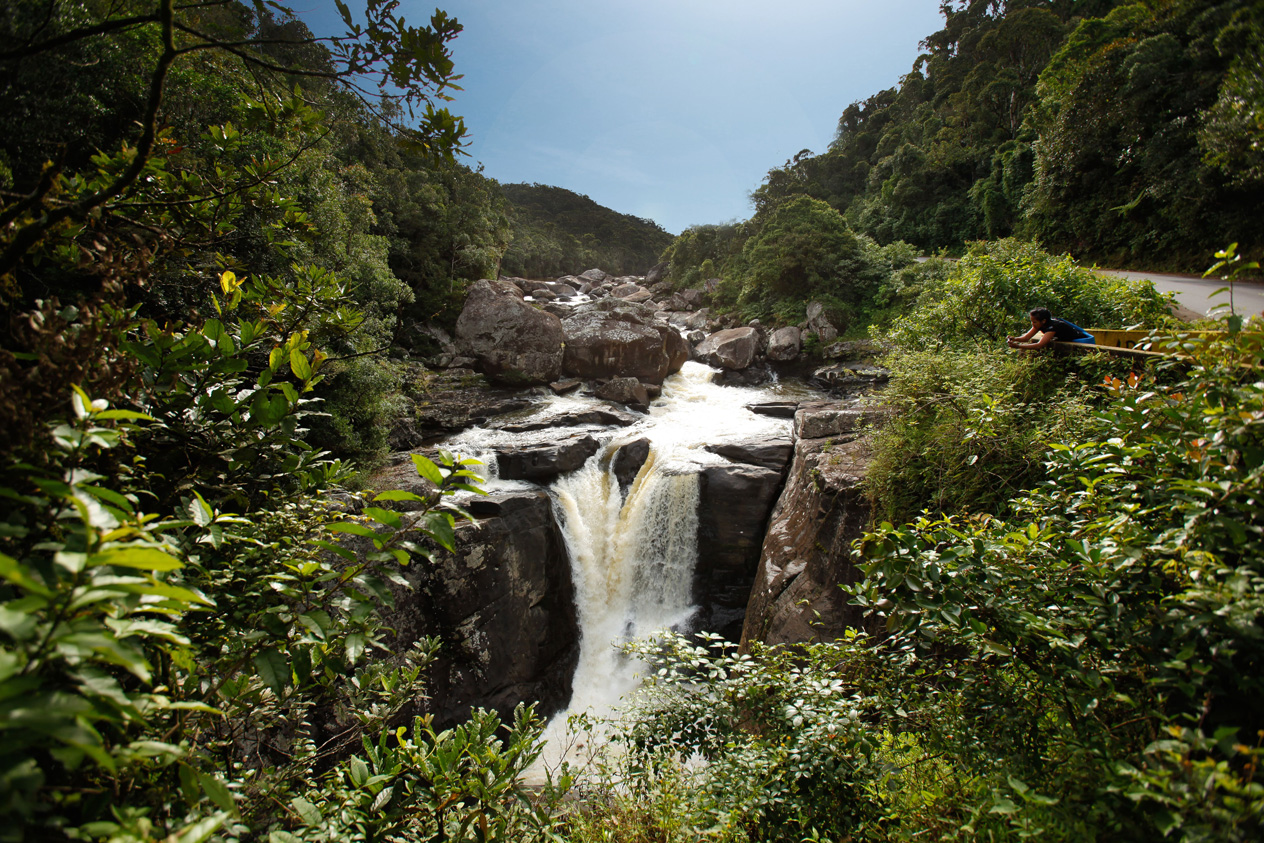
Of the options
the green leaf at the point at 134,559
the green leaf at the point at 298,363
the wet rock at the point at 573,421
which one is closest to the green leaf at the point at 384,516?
the green leaf at the point at 134,559

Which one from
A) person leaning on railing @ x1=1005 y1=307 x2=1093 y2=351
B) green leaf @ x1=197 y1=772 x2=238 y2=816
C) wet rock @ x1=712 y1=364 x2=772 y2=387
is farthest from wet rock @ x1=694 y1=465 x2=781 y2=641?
green leaf @ x1=197 y1=772 x2=238 y2=816

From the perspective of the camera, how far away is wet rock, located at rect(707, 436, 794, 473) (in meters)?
10.0

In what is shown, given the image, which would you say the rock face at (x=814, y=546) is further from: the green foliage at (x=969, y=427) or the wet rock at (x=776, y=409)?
the wet rock at (x=776, y=409)

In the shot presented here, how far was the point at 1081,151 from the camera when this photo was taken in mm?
15539

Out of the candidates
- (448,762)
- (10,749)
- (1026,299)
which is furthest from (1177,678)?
(1026,299)

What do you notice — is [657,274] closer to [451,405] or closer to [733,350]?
[733,350]

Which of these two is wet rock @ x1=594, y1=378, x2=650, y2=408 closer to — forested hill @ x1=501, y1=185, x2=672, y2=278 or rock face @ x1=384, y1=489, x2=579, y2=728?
rock face @ x1=384, y1=489, x2=579, y2=728

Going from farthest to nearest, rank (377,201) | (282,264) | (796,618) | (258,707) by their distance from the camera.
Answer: (377,201)
(282,264)
(796,618)
(258,707)

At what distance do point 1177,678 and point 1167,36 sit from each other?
21.2 metres

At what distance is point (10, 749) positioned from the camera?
0.65 meters

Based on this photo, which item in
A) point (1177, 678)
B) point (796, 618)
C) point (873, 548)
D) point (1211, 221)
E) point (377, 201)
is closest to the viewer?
point (1177, 678)

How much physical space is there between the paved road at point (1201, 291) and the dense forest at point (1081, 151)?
91 cm

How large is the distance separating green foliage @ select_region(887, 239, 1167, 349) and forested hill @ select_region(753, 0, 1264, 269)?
1.92 m

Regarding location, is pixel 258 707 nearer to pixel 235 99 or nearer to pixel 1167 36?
pixel 235 99
